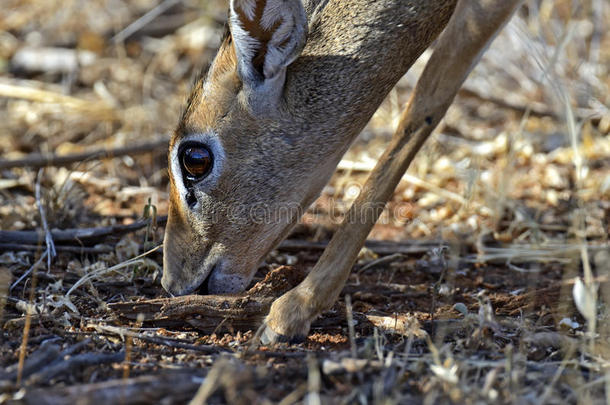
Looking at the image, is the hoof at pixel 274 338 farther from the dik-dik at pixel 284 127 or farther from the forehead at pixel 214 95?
the forehead at pixel 214 95

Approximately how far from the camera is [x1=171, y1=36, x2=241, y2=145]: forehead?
3.82 metres

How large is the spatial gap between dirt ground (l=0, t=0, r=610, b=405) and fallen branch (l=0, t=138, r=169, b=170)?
0.02m

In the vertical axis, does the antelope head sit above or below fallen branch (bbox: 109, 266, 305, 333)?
above

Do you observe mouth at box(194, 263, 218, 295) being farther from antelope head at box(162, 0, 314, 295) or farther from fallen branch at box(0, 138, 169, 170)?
fallen branch at box(0, 138, 169, 170)

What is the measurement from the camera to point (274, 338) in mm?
3326

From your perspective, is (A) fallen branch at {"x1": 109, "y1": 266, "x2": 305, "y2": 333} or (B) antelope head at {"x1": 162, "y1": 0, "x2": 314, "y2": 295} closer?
(A) fallen branch at {"x1": 109, "y1": 266, "x2": 305, "y2": 333}

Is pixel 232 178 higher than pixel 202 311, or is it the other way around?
pixel 232 178

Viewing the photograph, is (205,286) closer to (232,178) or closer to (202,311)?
(202,311)

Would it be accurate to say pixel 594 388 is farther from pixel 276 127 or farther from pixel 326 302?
pixel 276 127

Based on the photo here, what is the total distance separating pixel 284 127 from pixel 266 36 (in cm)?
47

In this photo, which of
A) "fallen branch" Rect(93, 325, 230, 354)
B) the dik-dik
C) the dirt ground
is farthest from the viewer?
the dik-dik

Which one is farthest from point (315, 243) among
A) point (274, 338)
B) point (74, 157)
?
Answer: point (74, 157)

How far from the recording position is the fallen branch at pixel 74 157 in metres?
5.18

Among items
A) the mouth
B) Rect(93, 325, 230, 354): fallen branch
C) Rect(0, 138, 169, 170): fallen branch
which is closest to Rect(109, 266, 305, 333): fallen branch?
Rect(93, 325, 230, 354): fallen branch
